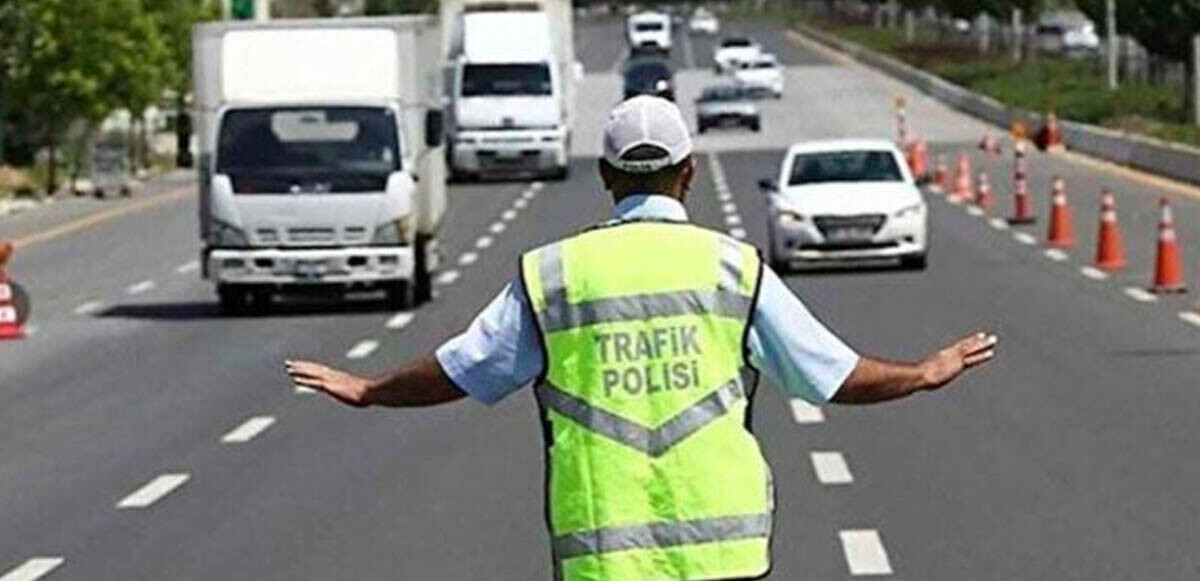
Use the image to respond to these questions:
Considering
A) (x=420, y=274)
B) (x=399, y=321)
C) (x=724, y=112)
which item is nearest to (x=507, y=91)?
(x=724, y=112)

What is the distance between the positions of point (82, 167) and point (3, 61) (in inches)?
137

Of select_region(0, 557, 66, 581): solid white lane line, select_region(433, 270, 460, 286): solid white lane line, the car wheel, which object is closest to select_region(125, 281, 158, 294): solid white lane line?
select_region(433, 270, 460, 286): solid white lane line

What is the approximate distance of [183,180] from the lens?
226ft

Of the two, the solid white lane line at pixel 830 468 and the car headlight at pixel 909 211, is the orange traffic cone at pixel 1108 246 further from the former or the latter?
the solid white lane line at pixel 830 468

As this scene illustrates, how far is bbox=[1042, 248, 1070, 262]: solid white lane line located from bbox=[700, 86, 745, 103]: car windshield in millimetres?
45093

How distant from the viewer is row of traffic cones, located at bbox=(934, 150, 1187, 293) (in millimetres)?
29875

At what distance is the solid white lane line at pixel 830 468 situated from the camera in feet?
54.4

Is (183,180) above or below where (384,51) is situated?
below

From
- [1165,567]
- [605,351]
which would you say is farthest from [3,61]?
[605,351]

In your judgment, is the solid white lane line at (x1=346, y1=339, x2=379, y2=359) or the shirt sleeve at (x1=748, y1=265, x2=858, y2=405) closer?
the shirt sleeve at (x1=748, y1=265, x2=858, y2=405)

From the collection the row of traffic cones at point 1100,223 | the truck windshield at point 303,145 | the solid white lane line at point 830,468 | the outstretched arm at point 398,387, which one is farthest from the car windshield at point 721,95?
the outstretched arm at point 398,387

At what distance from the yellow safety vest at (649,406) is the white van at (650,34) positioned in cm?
12728

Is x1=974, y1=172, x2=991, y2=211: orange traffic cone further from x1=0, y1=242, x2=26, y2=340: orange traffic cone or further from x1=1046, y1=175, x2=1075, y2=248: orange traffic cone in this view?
x1=0, y1=242, x2=26, y2=340: orange traffic cone

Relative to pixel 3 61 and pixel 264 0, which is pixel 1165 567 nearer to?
pixel 3 61
